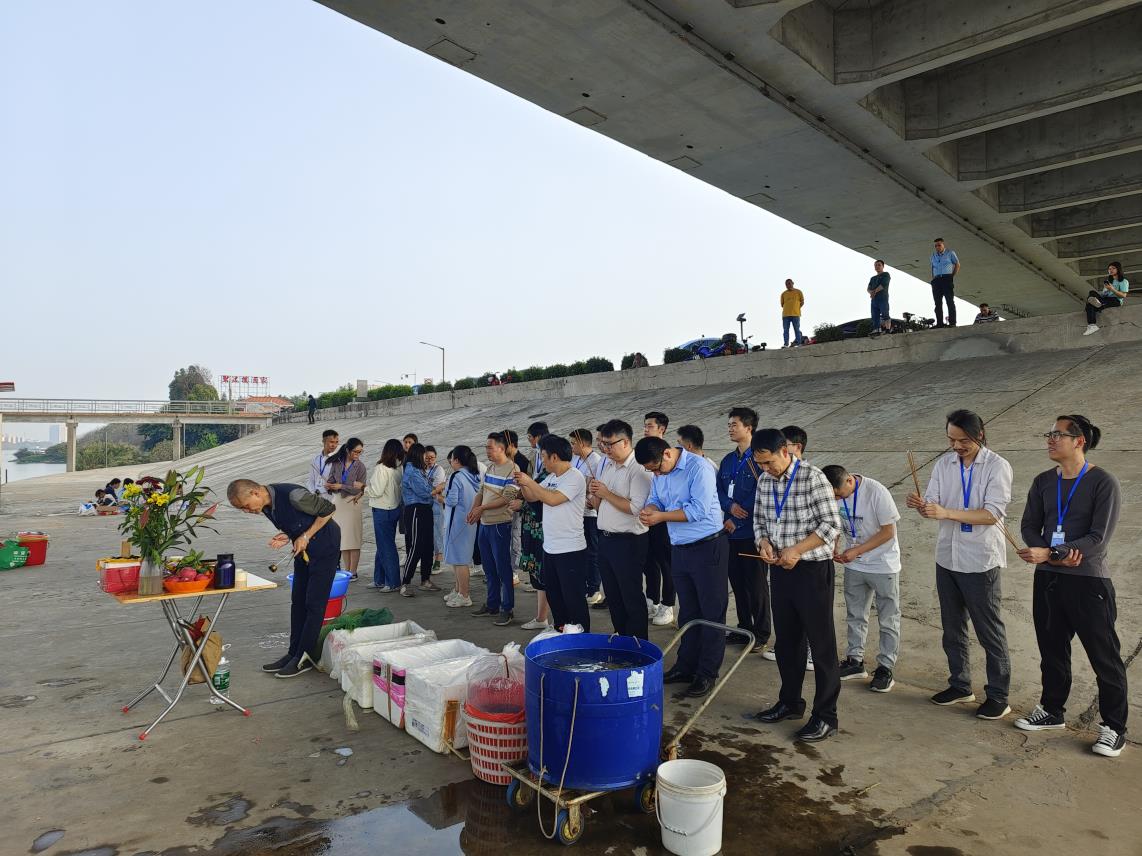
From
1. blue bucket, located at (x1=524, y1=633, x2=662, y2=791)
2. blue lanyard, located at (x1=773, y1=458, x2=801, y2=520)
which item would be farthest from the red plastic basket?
→ blue lanyard, located at (x1=773, y1=458, x2=801, y2=520)

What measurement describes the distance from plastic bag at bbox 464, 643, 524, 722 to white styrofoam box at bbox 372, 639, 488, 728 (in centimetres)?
58

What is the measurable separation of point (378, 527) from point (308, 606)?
111 inches

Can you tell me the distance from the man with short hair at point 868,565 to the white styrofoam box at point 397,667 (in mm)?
2575

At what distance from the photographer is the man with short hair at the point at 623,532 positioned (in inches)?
198

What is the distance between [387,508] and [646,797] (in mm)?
5361

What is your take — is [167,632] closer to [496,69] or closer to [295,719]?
[295,719]

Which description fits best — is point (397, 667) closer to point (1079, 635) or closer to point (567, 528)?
point (567, 528)

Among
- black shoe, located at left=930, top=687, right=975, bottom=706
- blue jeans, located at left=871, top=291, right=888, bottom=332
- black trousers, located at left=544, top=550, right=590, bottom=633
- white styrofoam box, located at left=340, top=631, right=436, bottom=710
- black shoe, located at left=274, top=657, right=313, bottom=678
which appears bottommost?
black shoe, located at left=930, top=687, right=975, bottom=706

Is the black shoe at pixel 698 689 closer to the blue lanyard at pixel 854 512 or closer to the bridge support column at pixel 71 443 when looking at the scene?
the blue lanyard at pixel 854 512

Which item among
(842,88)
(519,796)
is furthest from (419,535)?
(842,88)

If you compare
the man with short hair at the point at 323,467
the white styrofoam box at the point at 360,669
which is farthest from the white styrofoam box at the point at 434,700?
the man with short hair at the point at 323,467

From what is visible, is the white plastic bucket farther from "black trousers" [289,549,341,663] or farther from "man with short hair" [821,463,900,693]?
"black trousers" [289,549,341,663]

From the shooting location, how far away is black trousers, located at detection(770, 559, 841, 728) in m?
3.92

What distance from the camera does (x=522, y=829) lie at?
9.93 feet
